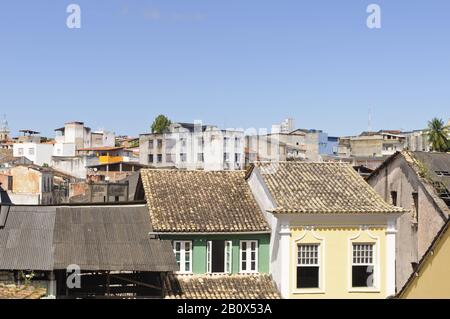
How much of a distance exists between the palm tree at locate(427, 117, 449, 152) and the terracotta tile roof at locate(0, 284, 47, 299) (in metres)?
54.4

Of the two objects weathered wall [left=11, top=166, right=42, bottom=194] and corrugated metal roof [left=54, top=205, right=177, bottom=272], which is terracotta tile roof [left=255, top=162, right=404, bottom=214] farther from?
weathered wall [left=11, top=166, right=42, bottom=194]

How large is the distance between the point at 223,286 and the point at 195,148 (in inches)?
1970

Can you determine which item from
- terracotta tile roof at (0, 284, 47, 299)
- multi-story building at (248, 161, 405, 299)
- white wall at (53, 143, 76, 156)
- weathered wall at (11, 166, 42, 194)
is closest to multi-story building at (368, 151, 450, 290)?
multi-story building at (248, 161, 405, 299)

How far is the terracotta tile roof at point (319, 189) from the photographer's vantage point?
19.0 meters

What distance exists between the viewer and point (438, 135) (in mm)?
62750

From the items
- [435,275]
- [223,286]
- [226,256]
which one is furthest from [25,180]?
[435,275]

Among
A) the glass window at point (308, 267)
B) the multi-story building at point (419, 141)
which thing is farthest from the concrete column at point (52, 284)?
the multi-story building at point (419, 141)

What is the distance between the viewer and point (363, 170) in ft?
127

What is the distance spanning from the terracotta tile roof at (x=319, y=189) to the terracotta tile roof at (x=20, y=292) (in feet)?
24.3

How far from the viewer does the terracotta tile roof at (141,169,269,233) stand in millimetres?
19297

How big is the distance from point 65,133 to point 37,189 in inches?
1214

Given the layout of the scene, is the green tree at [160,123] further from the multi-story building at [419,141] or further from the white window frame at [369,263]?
the white window frame at [369,263]
